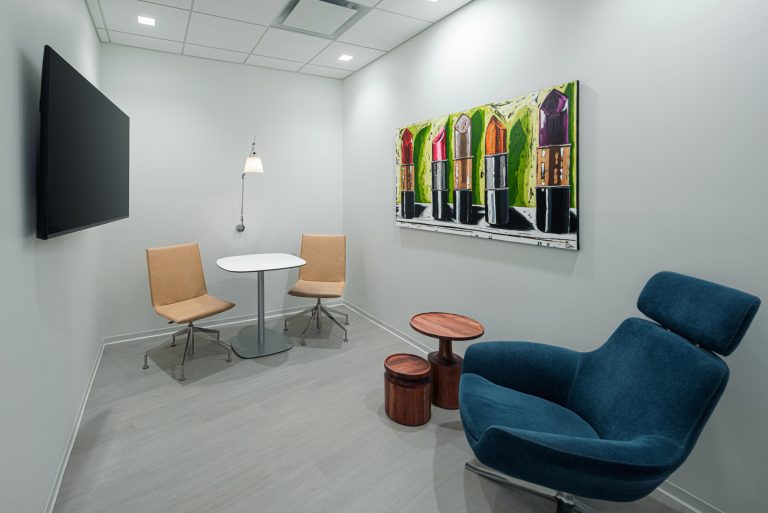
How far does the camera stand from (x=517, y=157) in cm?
257

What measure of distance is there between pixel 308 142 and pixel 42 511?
3.94m

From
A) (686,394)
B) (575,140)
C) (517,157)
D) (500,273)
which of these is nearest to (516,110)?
(517,157)

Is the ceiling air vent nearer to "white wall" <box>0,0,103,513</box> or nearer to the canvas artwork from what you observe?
the canvas artwork

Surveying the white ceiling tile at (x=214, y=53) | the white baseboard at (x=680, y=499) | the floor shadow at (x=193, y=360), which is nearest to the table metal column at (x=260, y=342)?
the floor shadow at (x=193, y=360)

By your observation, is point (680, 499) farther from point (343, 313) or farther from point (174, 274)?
point (174, 274)

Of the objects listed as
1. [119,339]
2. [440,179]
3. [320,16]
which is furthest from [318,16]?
[119,339]

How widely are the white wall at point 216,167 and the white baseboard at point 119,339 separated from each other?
0.07m

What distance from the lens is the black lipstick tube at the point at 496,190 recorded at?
2.68 m

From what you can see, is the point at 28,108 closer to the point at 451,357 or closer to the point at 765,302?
the point at 451,357

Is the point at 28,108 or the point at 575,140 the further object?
the point at 575,140

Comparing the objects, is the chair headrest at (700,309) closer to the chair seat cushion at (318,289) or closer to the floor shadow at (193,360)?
the chair seat cushion at (318,289)

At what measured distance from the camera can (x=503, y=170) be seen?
268cm

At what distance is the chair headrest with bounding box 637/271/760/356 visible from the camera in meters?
1.41

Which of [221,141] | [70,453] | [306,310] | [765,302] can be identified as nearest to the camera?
[765,302]
